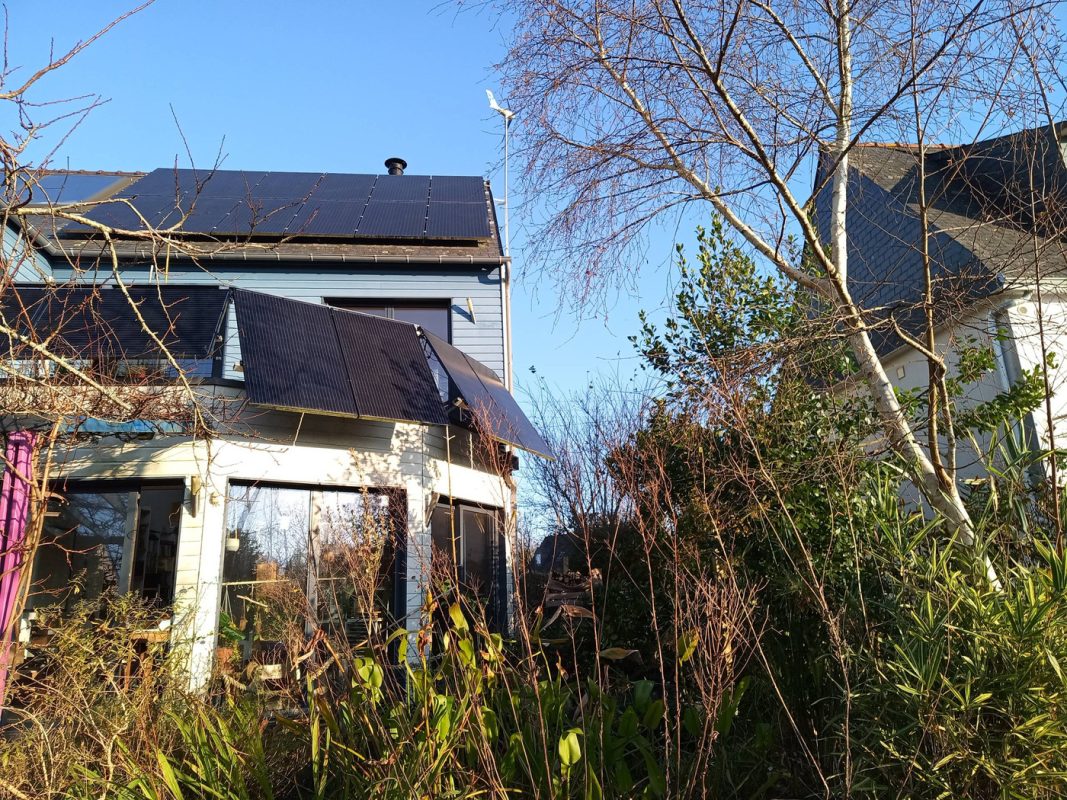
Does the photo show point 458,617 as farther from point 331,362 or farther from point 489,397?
point 489,397

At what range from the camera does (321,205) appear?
1404 cm

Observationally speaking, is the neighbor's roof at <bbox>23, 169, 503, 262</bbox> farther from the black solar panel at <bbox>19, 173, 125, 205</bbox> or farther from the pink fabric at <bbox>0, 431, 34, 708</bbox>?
the pink fabric at <bbox>0, 431, 34, 708</bbox>

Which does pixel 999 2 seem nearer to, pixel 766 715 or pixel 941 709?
pixel 941 709

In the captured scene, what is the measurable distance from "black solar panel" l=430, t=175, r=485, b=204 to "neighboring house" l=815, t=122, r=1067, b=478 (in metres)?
6.35

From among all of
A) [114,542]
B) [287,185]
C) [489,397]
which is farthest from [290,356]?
[287,185]

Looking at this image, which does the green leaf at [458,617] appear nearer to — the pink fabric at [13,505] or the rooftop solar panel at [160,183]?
the pink fabric at [13,505]

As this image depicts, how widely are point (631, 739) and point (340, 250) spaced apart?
32.7 feet

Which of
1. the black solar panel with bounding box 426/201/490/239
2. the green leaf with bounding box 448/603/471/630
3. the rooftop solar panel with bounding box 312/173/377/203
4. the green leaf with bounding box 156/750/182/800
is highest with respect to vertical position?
the rooftop solar panel with bounding box 312/173/377/203

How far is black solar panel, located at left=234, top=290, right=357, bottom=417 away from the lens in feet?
28.1

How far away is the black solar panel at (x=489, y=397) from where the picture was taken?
9.70 meters

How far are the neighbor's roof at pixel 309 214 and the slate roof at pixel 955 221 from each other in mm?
5944

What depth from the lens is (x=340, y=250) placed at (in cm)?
1266

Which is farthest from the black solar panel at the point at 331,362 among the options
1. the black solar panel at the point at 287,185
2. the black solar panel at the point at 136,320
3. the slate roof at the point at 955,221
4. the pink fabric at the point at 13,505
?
the black solar panel at the point at 287,185

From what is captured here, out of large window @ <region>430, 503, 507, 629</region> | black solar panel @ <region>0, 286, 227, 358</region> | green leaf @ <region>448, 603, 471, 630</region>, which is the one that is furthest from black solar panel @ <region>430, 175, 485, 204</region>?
Result: green leaf @ <region>448, 603, 471, 630</region>
